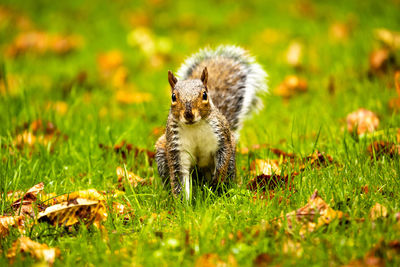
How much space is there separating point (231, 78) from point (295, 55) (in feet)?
5.86

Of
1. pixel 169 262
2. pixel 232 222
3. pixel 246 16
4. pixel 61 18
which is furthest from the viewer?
pixel 61 18

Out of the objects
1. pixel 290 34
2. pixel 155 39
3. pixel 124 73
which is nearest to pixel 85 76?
pixel 124 73

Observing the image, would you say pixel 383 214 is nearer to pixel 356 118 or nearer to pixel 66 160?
pixel 356 118

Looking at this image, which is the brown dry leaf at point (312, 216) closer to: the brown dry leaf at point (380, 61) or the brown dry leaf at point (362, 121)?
the brown dry leaf at point (362, 121)

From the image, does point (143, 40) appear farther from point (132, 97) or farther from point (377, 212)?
point (377, 212)

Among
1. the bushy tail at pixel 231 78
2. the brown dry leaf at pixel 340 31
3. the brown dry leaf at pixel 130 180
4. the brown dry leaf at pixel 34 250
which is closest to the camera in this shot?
the brown dry leaf at pixel 34 250

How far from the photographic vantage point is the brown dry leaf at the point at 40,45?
5.09 meters

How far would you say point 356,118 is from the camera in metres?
2.88

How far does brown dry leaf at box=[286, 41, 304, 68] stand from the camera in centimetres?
427

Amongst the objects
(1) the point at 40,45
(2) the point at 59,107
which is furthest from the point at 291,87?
(1) the point at 40,45

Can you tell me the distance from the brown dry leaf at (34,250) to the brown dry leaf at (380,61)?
291 centimetres

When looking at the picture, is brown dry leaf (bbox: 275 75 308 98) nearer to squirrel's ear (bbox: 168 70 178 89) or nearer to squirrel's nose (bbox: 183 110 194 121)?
squirrel's ear (bbox: 168 70 178 89)

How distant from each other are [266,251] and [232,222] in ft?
0.85

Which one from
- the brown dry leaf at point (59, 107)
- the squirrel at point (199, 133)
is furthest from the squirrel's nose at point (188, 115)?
the brown dry leaf at point (59, 107)
